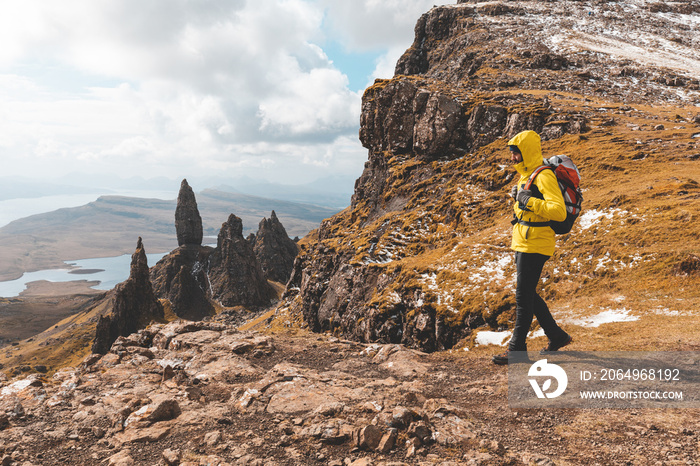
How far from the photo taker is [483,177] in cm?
3622

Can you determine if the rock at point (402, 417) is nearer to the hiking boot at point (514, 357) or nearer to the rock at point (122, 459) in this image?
the hiking boot at point (514, 357)

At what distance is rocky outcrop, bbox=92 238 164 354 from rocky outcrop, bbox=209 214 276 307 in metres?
36.6

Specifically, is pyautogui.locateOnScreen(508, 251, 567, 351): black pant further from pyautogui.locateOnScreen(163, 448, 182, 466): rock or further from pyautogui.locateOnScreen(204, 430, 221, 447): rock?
pyautogui.locateOnScreen(163, 448, 182, 466): rock

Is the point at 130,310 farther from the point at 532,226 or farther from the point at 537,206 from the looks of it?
the point at 537,206

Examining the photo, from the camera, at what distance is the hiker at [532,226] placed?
8.82 meters

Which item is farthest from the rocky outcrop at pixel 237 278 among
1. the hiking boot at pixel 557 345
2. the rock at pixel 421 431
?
the rock at pixel 421 431

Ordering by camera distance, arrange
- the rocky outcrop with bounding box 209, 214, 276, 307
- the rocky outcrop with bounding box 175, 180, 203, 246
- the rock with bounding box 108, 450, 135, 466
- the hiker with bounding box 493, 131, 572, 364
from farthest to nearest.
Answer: the rocky outcrop with bounding box 175, 180, 203, 246 → the rocky outcrop with bounding box 209, 214, 276, 307 → the hiker with bounding box 493, 131, 572, 364 → the rock with bounding box 108, 450, 135, 466

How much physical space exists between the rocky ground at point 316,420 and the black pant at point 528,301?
1454 mm

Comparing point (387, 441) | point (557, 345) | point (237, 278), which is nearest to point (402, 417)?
point (387, 441)

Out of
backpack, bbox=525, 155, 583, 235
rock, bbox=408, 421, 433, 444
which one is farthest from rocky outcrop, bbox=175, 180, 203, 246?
rock, bbox=408, 421, 433, 444

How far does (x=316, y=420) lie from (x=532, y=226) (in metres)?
7.78

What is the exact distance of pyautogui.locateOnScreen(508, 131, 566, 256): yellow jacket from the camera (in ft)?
28.4

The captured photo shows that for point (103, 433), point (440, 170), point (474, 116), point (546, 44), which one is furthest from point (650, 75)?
point (103, 433)

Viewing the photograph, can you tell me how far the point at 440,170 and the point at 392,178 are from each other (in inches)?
325
